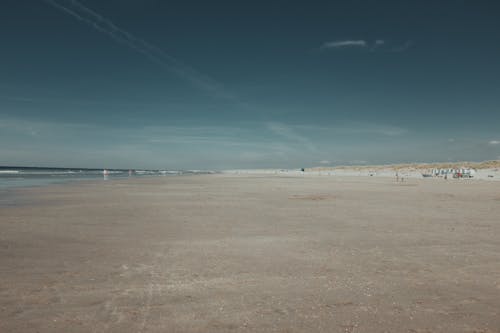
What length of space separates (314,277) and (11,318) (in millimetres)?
4825

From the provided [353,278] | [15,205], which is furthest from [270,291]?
[15,205]

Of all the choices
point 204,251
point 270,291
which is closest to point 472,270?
point 270,291

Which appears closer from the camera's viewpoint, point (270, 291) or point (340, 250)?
point (270, 291)

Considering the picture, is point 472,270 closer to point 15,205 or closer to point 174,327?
point 174,327

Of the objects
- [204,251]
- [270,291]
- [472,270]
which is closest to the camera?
[270,291]

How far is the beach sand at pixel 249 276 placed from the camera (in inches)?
169

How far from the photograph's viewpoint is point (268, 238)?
29.9 feet

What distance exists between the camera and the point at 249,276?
19.6ft

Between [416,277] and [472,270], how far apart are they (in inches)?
53.9

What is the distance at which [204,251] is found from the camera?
770 centimetres

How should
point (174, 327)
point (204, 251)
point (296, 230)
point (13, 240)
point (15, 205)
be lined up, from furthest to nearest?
1. point (15, 205)
2. point (296, 230)
3. point (13, 240)
4. point (204, 251)
5. point (174, 327)

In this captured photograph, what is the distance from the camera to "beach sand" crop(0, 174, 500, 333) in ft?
14.1

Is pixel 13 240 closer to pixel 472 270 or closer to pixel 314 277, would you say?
pixel 314 277

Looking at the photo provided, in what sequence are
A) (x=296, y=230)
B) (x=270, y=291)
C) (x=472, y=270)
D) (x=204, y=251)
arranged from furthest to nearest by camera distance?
(x=296, y=230) < (x=204, y=251) < (x=472, y=270) < (x=270, y=291)
